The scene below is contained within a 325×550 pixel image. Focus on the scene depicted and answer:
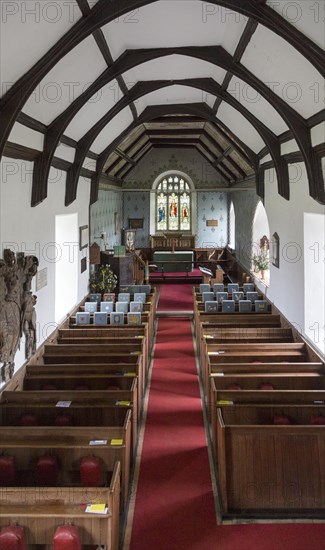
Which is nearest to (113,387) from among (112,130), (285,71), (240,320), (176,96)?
(240,320)

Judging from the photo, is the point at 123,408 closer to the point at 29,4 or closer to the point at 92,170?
the point at 29,4

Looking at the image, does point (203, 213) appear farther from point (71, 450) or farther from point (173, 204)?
point (71, 450)

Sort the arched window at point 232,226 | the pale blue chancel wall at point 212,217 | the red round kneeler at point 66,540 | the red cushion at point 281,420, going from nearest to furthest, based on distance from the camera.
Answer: the red round kneeler at point 66,540 < the red cushion at point 281,420 < the arched window at point 232,226 < the pale blue chancel wall at point 212,217

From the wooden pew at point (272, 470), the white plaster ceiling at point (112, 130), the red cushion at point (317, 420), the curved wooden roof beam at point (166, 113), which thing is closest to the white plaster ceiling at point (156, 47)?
the white plaster ceiling at point (112, 130)

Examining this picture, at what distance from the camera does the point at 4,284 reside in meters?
6.47

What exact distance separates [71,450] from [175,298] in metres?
12.2

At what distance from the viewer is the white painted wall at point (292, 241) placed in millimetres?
8750

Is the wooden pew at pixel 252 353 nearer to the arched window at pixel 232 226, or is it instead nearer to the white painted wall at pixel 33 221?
the white painted wall at pixel 33 221

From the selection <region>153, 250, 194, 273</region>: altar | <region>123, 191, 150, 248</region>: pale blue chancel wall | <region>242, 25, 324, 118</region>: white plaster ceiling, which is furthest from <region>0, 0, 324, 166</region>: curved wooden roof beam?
<region>123, 191, 150, 248</region>: pale blue chancel wall

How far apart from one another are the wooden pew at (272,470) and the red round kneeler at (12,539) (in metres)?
2.18

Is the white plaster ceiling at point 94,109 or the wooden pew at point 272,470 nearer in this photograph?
the wooden pew at point 272,470

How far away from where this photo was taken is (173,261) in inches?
826

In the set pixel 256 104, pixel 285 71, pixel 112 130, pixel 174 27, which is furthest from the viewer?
pixel 112 130

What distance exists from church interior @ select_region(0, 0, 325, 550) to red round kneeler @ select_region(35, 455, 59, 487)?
1 centimetres
